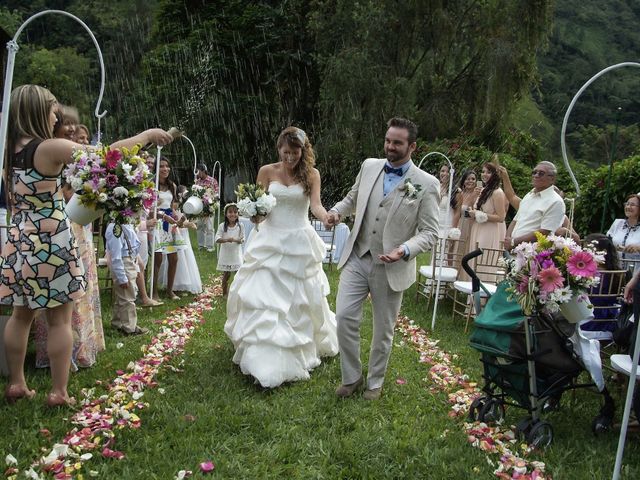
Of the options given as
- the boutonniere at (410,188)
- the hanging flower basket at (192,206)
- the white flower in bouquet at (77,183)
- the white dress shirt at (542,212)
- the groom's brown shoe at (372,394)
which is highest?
the white flower in bouquet at (77,183)

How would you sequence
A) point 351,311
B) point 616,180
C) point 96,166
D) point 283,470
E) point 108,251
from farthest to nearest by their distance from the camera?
point 616,180, point 108,251, point 351,311, point 96,166, point 283,470

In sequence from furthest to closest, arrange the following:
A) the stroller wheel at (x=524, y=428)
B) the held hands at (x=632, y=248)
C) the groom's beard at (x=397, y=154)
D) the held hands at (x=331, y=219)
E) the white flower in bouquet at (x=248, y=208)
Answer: the held hands at (x=632, y=248) < the white flower in bouquet at (x=248, y=208) < the held hands at (x=331, y=219) < the groom's beard at (x=397, y=154) < the stroller wheel at (x=524, y=428)

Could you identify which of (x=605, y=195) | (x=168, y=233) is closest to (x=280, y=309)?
(x=168, y=233)

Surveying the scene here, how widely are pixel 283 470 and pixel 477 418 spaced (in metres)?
1.58

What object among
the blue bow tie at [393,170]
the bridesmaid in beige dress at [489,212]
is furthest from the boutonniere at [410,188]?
the bridesmaid in beige dress at [489,212]

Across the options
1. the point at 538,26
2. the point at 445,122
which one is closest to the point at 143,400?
the point at 445,122

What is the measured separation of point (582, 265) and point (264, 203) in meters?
2.75

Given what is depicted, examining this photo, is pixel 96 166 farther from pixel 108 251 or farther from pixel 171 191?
pixel 171 191

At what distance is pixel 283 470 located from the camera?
11.3ft

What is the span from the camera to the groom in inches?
179

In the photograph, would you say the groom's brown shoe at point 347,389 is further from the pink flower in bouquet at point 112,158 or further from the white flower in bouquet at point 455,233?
the white flower in bouquet at point 455,233

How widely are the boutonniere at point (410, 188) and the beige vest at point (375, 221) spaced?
14 centimetres

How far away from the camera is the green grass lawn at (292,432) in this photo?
346cm

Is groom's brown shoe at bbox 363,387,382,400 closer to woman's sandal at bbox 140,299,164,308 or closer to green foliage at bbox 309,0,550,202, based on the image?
woman's sandal at bbox 140,299,164,308
